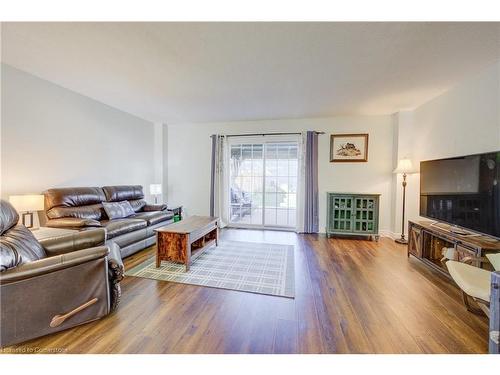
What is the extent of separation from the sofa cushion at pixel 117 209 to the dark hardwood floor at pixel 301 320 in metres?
1.35

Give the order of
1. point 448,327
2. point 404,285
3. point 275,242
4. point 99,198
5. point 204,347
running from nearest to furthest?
point 204,347 → point 448,327 → point 404,285 → point 99,198 → point 275,242

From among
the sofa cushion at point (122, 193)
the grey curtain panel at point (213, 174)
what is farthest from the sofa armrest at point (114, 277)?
the grey curtain panel at point (213, 174)

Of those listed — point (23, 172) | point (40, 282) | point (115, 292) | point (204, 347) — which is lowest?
point (204, 347)

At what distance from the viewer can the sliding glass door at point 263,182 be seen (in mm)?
4672

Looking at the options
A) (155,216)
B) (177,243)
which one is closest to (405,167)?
(177,243)

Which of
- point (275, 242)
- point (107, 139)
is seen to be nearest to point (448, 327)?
point (275, 242)

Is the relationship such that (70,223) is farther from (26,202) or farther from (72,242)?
(72,242)

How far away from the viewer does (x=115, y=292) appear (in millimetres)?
1790

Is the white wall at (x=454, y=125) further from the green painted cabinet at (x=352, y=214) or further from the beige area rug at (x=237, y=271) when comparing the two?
the beige area rug at (x=237, y=271)

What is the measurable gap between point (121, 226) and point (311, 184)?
3446 millimetres

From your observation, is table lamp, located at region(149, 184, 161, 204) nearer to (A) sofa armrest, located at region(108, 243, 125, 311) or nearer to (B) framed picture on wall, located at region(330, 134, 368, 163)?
(A) sofa armrest, located at region(108, 243, 125, 311)

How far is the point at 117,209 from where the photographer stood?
134 inches
